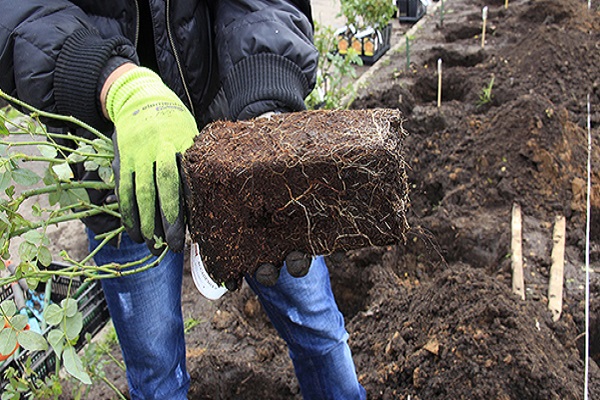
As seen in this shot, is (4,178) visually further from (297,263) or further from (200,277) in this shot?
(297,263)

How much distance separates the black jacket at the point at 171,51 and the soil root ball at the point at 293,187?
11.9 inches

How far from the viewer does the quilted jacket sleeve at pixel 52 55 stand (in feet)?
4.33

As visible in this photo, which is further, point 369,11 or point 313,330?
point 369,11

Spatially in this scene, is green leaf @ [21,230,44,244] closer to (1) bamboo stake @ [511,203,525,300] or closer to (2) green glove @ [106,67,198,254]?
(2) green glove @ [106,67,198,254]

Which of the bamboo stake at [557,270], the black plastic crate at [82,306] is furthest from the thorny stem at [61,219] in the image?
the bamboo stake at [557,270]

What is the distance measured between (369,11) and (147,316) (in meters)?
3.91

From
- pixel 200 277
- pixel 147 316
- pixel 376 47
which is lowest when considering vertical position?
pixel 376 47

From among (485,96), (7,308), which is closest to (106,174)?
(7,308)

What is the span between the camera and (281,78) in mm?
1531

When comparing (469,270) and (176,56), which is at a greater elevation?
(176,56)

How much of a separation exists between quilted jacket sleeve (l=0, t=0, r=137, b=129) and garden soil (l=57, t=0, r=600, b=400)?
0.73 meters

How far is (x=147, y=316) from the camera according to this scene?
1575mm

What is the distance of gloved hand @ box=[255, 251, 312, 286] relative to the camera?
1258 millimetres

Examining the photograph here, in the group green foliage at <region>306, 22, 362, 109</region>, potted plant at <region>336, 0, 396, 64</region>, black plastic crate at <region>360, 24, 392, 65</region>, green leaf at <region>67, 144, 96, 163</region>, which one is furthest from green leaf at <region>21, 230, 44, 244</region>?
black plastic crate at <region>360, 24, 392, 65</region>
